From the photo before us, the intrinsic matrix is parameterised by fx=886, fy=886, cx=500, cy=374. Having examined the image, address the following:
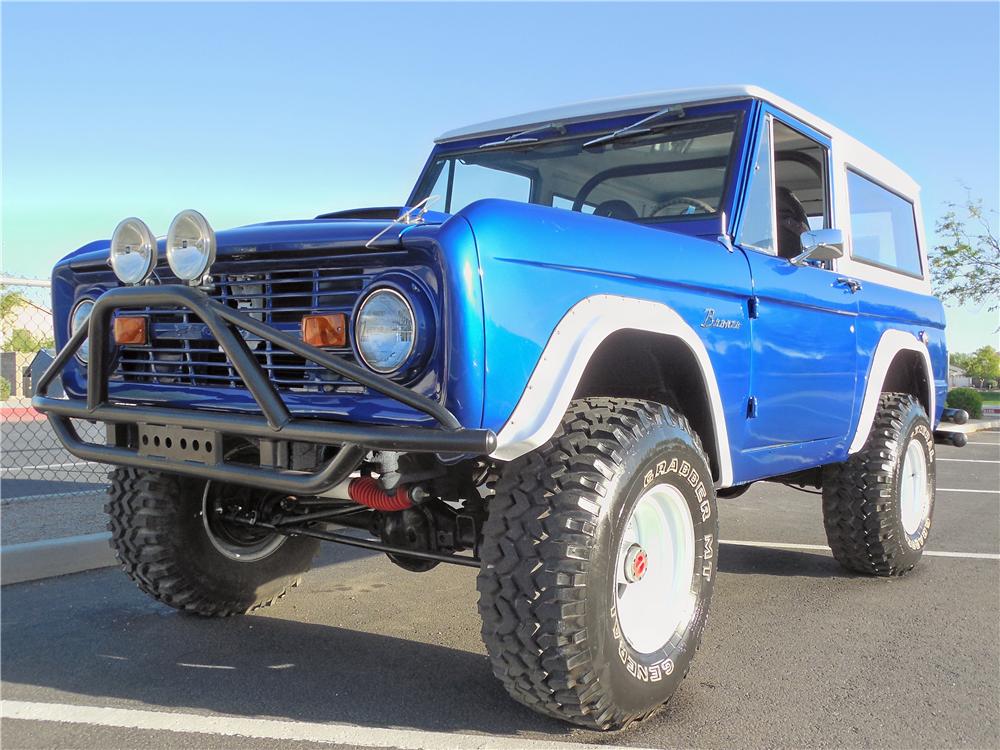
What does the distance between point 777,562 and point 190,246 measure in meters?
3.85

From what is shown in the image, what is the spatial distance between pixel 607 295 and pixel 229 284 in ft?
3.67

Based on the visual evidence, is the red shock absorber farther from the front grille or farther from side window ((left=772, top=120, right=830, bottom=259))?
side window ((left=772, top=120, right=830, bottom=259))

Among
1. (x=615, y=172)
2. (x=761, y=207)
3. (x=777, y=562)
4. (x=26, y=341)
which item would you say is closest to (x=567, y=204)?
(x=615, y=172)

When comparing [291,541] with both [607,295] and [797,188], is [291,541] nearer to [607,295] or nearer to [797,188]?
[607,295]

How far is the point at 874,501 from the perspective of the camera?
176 inches

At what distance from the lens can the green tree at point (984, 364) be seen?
70113 millimetres

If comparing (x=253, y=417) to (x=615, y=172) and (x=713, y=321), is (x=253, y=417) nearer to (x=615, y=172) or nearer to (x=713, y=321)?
(x=713, y=321)

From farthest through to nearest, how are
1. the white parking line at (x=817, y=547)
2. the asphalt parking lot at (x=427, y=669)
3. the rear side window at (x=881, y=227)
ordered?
the white parking line at (x=817, y=547), the rear side window at (x=881, y=227), the asphalt parking lot at (x=427, y=669)

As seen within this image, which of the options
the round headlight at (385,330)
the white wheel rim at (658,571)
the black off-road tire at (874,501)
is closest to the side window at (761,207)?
the white wheel rim at (658,571)

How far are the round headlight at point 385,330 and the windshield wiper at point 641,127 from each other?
1.86 meters

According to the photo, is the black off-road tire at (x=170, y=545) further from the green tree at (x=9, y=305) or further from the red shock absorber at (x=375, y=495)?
the green tree at (x=9, y=305)

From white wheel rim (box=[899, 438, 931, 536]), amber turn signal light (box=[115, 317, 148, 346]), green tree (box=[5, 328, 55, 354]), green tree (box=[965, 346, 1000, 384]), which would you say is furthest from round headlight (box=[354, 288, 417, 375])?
green tree (box=[965, 346, 1000, 384])

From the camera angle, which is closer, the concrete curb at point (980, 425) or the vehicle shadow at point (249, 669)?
the vehicle shadow at point (249, 669)

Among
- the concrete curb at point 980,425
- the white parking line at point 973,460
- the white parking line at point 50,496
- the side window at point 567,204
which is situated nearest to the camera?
the side window at point 567,204
